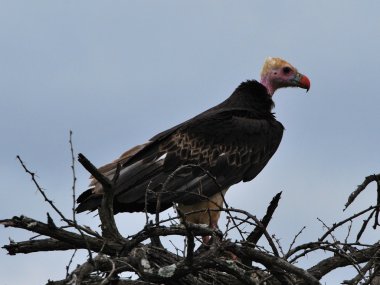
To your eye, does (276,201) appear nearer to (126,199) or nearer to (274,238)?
(274,238)

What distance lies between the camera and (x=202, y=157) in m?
10.9

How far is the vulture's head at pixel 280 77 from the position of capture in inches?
509

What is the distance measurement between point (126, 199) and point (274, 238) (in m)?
3.00

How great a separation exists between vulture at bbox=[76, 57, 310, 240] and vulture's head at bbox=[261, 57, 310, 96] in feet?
2.69

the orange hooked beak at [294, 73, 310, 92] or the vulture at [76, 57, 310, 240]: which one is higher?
the orange hooked beak at [294, 73, 310, 92]

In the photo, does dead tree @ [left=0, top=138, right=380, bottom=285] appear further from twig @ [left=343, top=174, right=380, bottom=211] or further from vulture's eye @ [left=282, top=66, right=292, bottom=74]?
vulture's eye @ [left=282, top=66, right=292, bottom=74]

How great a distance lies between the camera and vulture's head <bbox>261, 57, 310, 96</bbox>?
12.9 meters

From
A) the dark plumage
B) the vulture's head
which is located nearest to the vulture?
the dark plumage

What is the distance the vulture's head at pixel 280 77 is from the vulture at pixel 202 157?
0.82 m

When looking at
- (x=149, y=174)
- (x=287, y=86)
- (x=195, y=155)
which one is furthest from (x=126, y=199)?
(x=287, y=86)

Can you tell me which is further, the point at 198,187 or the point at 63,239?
the point at 198,187

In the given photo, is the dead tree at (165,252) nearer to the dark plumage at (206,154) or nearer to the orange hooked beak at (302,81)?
the dark plumage at (206,154)

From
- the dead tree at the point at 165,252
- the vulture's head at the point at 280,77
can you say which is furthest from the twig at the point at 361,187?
the vulture's head at the point at 280,77

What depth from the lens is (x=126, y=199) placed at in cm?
995
